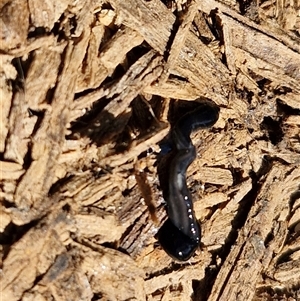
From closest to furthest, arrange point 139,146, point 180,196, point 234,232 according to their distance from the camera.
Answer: point 139,146 → point 180,196 → point 234,232

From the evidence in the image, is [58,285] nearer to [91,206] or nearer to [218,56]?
[91,206]

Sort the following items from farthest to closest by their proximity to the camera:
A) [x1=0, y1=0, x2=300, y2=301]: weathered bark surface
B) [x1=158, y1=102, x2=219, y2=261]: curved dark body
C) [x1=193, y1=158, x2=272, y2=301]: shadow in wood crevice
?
[x1=193, y1=158, x2=272, y2=301]: shadow in wood crevice → [x1=158, y1=102, x2=219, y2=261]: curved dark body → [x1=0, y1=0, x2=300, y2=301]: weathered bark surface

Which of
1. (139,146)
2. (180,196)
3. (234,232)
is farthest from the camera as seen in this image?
(234,232)

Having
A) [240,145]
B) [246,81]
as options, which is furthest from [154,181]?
[246,81]

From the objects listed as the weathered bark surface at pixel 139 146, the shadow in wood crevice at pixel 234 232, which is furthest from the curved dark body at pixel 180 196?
the shadow in wood crevice at pixel 234 232

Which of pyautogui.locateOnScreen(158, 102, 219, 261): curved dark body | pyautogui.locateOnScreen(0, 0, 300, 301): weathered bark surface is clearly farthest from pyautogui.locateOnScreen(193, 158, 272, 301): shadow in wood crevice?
pyautogui.locateOnScreen(158, 102, 219, 261): curved dark body

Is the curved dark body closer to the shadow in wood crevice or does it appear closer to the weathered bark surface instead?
the weathered bark surface

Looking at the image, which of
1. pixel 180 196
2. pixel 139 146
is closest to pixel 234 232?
pixel 180 196

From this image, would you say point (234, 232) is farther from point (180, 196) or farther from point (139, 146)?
point (139, 146)
